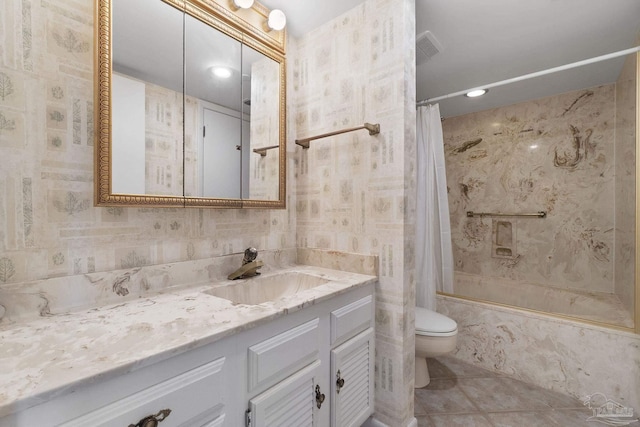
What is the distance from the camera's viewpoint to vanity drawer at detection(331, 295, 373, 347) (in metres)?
1.18

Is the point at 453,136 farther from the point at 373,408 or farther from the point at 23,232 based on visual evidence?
the point at 23,232

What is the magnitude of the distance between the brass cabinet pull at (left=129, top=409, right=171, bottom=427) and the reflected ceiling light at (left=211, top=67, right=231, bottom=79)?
137 cm

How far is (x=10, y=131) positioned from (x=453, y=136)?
11.5 feet

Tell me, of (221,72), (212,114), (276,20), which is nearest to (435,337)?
(212,114)

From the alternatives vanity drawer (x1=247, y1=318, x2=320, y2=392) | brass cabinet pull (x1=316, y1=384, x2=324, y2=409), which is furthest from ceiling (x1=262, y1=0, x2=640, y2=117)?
brass cabinet pull (x1=316, y1=384, x2=324, y2=409)

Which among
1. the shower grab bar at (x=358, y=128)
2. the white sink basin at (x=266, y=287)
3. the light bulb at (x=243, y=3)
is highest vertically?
the light bulb at (x=243, y=3)

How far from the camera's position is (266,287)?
144 centimetres

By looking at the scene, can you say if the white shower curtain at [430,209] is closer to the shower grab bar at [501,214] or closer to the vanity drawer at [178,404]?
the shower grab bar at [501,214]

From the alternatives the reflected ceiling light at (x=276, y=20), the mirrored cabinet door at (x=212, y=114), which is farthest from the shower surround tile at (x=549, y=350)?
the reflected ceiling light at (x=276, y=20)

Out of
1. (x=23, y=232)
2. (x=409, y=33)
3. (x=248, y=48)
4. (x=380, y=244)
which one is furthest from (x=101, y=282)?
(x=409, y=33)

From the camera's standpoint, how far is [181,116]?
1231 millimetres

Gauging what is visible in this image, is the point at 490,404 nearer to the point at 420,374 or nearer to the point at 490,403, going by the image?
the point at 490,403

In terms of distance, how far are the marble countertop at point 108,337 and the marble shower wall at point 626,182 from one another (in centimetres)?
218

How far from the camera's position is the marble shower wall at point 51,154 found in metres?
0.86
